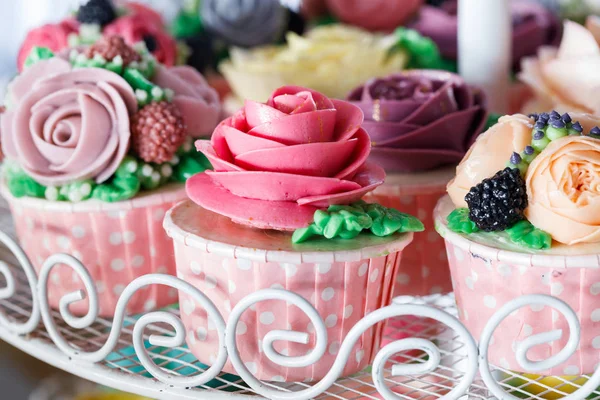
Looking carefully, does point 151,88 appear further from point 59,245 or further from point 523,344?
point 523,344

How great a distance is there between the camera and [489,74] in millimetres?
995

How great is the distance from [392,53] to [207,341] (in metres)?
0.64

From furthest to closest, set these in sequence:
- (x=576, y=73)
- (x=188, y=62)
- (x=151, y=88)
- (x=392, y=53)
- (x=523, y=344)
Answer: (x=188, y=62) < (x=392, y=53) < (x=576, y=73) < (x=151, y=88) < (x=523, y=344)

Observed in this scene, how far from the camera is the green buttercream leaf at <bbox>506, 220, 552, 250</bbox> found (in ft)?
2.02

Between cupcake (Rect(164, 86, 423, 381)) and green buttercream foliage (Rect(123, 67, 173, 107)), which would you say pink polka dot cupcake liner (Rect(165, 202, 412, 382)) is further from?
green buttercream foliage (Rect(123, 67, 173, 107))

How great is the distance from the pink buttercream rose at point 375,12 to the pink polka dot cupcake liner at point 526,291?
0.76m

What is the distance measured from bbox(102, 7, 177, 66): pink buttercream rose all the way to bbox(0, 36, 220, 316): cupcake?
24cm

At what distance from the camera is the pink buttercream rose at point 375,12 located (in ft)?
4.49

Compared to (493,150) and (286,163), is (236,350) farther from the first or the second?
(493,150)

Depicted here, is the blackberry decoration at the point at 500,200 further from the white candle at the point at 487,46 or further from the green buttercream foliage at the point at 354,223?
the white candle at the point at 487,46

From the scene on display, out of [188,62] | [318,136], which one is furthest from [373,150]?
[188,62]

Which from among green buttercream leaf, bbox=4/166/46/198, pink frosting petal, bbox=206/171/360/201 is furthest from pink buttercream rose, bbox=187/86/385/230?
green buttercream leaf, bbox=4/166/46/198

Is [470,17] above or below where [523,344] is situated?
above

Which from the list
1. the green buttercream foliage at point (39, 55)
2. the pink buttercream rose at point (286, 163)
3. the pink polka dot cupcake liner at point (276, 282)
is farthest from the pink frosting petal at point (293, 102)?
the green buttercream foliage at point (39, 55)
